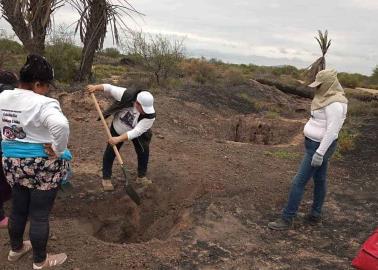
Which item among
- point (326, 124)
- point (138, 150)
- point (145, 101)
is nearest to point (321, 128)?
point (326, 124)

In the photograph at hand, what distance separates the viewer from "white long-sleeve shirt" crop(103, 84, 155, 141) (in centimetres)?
548

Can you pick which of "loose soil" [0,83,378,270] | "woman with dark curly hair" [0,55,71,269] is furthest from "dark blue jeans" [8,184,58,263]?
"loose soil" [0,83,378,270]

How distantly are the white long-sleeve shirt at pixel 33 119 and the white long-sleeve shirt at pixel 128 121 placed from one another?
6.16ft

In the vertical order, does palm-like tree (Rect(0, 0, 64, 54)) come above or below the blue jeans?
above

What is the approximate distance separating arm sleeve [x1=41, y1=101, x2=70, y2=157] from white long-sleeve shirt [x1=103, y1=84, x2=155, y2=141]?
1942mm

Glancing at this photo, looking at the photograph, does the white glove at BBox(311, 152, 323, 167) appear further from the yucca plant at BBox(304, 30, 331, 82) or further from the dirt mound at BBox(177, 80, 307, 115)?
the yucca plant at BBox(304, 30, 331, 82)

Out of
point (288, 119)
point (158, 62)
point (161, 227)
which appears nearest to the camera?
point (161, 227)

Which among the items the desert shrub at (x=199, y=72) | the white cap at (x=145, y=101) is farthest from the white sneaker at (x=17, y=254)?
the desert shrub at (x=199, y=72)

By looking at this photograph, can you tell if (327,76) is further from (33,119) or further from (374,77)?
(374,77)

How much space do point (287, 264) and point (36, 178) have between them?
2.56m

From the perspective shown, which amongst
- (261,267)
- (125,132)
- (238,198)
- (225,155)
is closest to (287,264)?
(261,267)

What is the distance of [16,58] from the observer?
49.0 feet

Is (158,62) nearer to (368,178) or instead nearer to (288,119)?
(288,119)

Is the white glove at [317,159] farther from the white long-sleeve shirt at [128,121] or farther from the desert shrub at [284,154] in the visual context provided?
the desert shrub at [284,154]
